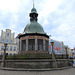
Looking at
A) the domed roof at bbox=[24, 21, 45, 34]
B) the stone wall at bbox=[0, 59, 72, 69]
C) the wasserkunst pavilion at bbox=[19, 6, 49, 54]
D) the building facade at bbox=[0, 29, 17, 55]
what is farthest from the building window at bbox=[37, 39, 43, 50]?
the building facade at bbox=[0, 29, 17, 55]

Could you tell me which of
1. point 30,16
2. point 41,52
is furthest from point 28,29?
point 41,52

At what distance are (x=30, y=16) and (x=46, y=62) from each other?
15.1 metres

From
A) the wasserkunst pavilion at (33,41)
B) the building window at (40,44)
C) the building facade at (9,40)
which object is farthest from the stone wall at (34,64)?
the building facade at (9,40)

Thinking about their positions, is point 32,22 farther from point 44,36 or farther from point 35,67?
point 35,67

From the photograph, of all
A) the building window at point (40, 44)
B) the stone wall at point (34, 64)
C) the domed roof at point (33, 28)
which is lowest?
the stone wall at point (34, 64)

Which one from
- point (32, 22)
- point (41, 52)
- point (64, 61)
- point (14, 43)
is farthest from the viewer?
point (14, 43)

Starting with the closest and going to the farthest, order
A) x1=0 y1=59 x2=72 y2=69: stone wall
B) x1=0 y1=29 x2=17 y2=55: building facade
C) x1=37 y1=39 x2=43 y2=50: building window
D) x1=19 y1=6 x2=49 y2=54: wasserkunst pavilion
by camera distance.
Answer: x1=0 y1=59 x2=72 y2=69: stone wall, x1=19 y1=6 x2=49 y2=54: wasserkunst pavilion, x1=37 y1=39 x2=43 y2=50: building window, x1=0 y1=29 x2=17 y2=55: building facade

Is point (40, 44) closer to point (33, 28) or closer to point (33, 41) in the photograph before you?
point (33, 41)

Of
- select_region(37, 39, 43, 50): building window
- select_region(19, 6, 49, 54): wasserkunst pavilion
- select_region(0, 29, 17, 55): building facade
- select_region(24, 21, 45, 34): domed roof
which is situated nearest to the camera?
select_region(19, 6, 49, 54): wasserkunst pavilion

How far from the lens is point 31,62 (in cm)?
1464

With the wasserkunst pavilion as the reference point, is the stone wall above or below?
below

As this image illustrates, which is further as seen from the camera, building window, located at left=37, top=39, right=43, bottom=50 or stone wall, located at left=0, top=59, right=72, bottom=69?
building window, located at left=37, top=39, right=43, bottom=50

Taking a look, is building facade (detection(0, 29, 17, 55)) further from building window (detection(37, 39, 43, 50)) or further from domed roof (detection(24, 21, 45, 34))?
building window (detection(37, 39, 43, 50))

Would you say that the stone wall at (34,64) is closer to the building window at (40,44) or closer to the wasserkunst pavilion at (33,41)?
the wasserkunst pavilion at (33,41)
